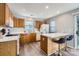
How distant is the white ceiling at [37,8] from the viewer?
1.89 m

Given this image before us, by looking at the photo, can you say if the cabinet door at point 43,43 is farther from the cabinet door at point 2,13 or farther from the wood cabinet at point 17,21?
the cabinet door at point 2,13

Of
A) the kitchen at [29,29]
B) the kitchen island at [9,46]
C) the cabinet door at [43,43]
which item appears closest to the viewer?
the kitchen island at [9,46]

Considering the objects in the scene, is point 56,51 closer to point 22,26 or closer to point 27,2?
point 22,26

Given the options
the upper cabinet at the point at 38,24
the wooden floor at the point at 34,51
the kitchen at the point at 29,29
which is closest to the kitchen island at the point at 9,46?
the kitchen at the point at 29,29

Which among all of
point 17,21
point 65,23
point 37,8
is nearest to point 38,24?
point 37,8

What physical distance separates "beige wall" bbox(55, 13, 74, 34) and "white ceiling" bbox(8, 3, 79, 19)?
5.0 inches

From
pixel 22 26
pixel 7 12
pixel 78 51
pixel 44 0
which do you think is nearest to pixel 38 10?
pixel 44 0

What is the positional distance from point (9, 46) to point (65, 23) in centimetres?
134

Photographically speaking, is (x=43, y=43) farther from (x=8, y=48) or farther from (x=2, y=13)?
(x=2, y=13)

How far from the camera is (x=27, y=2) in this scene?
1909 millimetres

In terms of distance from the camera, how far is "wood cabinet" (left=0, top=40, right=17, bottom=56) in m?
1.77

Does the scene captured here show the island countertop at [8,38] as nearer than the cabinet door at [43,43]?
Yes

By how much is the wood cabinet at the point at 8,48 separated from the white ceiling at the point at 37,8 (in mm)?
654

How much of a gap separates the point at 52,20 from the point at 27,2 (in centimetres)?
70
